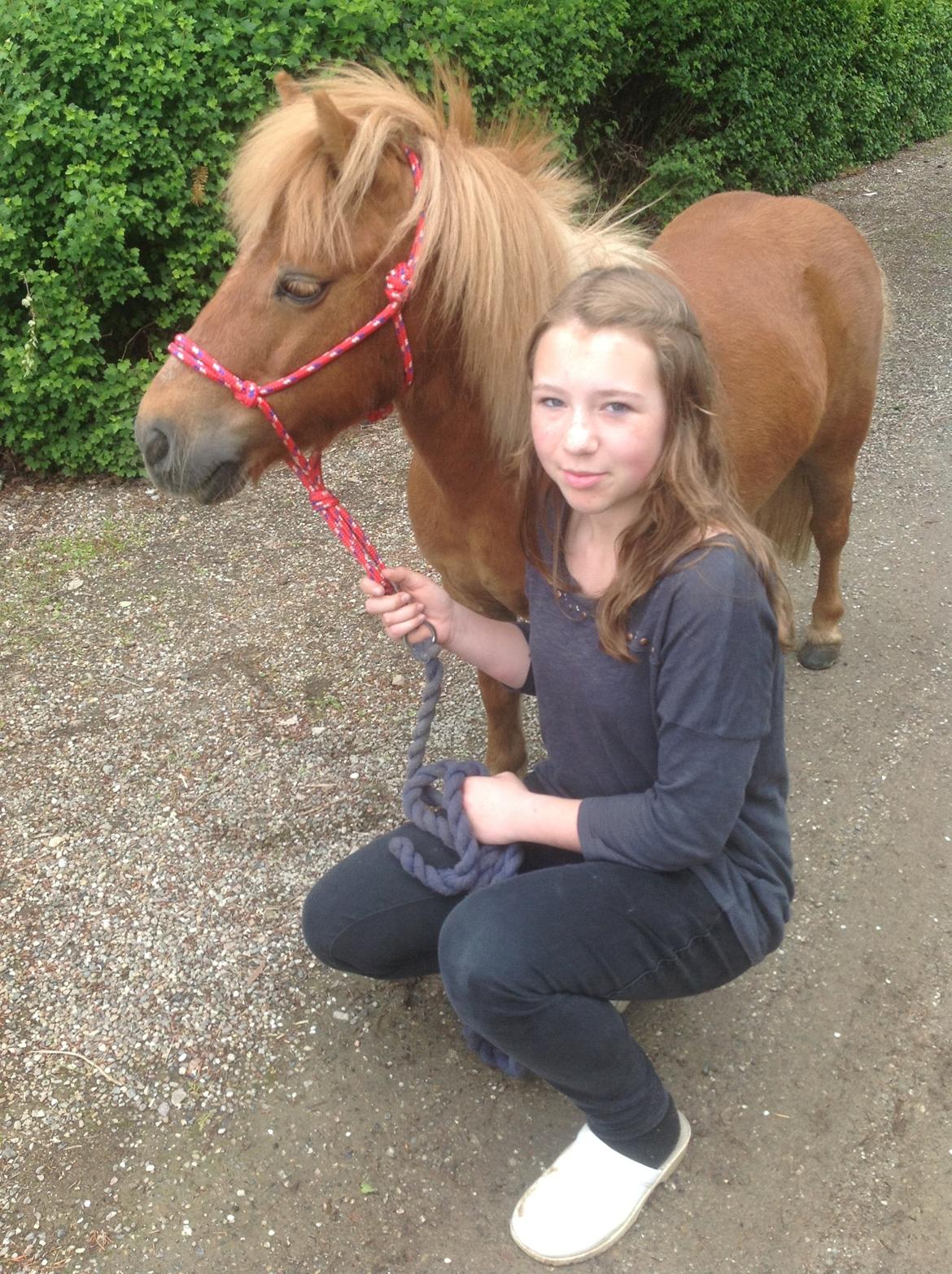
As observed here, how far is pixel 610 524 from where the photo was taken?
1.79m

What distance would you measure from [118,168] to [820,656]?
11.0ft

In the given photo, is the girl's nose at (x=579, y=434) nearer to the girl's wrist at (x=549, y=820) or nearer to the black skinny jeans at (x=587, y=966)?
the girl's wrist at (x=549, y=820)

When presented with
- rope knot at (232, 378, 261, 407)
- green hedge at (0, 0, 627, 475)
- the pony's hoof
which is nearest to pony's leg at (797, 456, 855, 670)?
the pony's hoof

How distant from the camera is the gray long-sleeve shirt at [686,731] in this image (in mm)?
1619

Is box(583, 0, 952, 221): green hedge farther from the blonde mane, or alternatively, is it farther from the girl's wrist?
the girl's wrist

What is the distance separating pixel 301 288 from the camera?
1.84m

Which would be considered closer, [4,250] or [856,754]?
[856,754]

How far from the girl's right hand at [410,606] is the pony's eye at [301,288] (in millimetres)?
518

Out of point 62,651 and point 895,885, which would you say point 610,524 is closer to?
point 895,885

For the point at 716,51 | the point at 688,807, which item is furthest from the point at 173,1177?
the point at 716,51

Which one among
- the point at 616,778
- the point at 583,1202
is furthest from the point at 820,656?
the point at 583,1202

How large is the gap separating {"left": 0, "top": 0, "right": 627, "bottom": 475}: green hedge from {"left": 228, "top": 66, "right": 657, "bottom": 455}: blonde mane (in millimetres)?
2659

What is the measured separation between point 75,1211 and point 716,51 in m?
8.17

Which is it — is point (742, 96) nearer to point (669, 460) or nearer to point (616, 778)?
point (669, 460)
